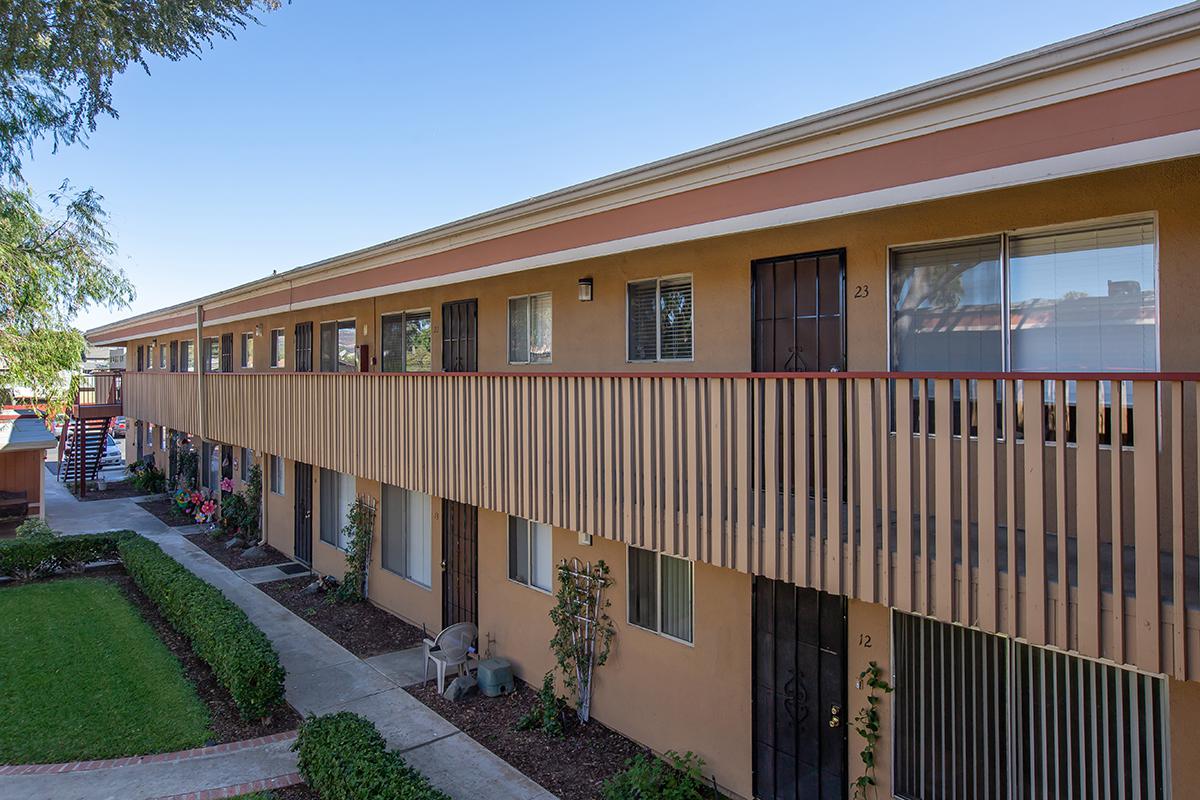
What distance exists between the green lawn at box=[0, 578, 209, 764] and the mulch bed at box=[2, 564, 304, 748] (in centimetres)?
12

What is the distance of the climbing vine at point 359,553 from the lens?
13008mm

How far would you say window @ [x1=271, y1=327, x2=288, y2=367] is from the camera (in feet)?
54.9

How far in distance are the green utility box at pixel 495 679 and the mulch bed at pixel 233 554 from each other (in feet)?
28.1

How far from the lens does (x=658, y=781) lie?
21.9ft

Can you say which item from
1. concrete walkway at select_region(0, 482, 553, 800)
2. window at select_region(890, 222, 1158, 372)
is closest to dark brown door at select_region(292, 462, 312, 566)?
concrete walkway at select_region(0, 482, 553, 800)

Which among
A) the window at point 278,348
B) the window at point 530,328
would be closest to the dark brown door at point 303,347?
the window at point 278,348

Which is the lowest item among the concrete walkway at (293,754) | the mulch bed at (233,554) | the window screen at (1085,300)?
the concrete walkway at (293,754)

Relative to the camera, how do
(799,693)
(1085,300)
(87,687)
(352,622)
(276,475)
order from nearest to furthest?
(1085,300) → (799,693) → (87,687) → (352,622) → (276,475)

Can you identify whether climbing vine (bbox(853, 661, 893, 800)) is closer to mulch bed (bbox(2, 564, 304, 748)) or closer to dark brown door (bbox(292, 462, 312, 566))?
mulch bed (bbox(2, 564, 304, 748))

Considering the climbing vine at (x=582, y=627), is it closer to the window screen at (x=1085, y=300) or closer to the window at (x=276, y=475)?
the window screen at (x=1085, y=300)

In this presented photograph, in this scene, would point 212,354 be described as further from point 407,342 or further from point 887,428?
point 887,428

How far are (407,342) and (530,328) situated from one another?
12.2 feet

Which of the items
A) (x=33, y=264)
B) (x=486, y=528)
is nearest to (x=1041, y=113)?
(x=486, y=528)

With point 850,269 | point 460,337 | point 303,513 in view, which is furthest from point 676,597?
point 303,513
